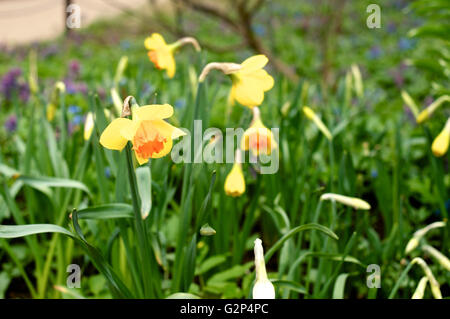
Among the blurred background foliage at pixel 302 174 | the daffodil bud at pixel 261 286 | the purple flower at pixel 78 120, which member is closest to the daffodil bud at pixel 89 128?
the blurred background foliage at pixel 302 174

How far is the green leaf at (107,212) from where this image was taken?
3.63ft

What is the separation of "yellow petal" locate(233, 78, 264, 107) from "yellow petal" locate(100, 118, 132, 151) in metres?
0.31

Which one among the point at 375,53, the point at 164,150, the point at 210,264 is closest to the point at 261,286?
the point at 164,150

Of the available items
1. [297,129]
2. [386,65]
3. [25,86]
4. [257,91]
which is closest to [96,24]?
[386,65]

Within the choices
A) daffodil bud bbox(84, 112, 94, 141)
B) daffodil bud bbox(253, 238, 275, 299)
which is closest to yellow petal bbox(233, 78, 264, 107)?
daffodil bud bbox(253, 238, 275, 299)

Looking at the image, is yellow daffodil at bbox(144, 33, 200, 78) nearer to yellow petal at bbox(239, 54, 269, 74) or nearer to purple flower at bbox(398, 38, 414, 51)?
yellow petal at bbox(239, 54, 269, 74)

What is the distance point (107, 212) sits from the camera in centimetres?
114

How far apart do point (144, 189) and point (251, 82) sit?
13.6 inches

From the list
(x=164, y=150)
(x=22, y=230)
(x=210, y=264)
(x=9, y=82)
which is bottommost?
(x=210, y=264)

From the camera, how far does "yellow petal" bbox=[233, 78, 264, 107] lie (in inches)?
41.3

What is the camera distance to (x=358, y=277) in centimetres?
151

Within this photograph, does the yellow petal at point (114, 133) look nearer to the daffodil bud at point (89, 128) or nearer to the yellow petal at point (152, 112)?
the yellow petal at point (152, 112)

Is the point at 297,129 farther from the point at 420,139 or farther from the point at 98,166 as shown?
the point at 98,166

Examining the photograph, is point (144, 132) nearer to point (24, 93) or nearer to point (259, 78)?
point (259, 78)
